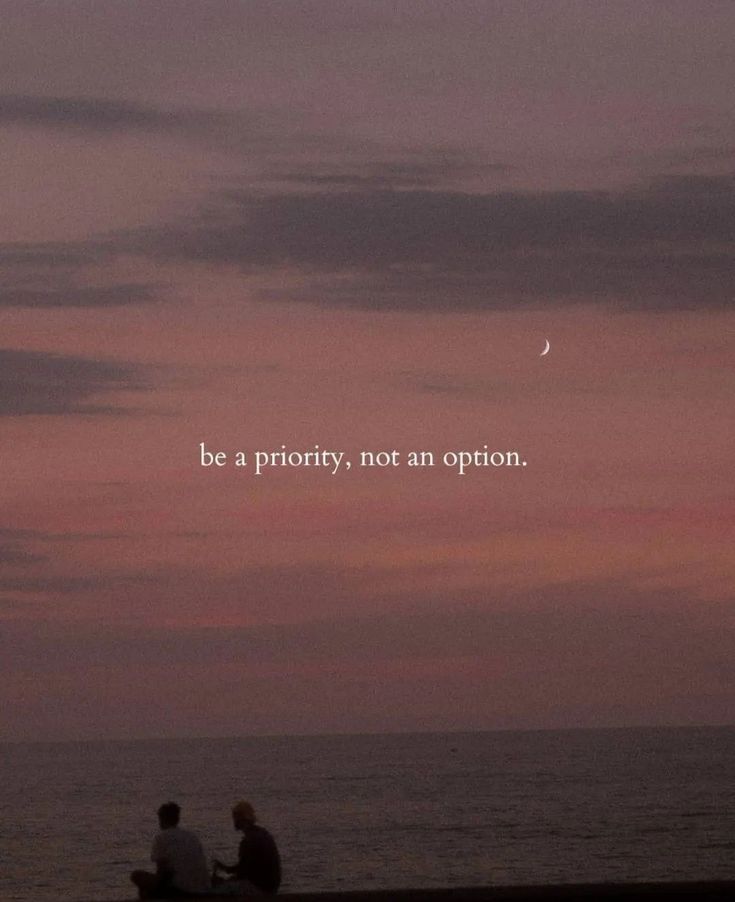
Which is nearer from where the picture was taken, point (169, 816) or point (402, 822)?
point (169, 816)

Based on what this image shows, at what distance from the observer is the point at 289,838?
257 feet

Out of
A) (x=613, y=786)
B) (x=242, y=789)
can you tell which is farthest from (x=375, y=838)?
(x=242, y=789)

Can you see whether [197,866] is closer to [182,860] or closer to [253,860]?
[182,860]

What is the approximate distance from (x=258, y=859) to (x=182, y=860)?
26.9 inches

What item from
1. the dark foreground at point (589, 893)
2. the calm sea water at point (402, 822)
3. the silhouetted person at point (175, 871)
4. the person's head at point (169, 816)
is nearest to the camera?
the dark foreground at point (589, 893)

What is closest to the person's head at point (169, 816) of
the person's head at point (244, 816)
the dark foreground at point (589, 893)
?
the person's head at point (244, 816)

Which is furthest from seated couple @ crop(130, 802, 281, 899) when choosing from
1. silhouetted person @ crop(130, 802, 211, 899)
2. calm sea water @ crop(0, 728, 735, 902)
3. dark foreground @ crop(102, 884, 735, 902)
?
calm sea water @ crop(0, 728, 735, 902)

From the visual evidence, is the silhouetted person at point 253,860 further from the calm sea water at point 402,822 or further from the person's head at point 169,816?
the calm sea water at point 402,822

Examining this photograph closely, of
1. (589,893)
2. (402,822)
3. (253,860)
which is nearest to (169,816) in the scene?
(253,860)

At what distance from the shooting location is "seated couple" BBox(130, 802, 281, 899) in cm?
1183

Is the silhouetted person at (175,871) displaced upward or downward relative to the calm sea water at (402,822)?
upward

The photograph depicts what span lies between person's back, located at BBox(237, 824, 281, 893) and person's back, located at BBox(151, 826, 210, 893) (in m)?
0.41

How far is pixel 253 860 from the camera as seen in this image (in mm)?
12312

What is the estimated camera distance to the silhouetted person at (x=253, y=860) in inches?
484
